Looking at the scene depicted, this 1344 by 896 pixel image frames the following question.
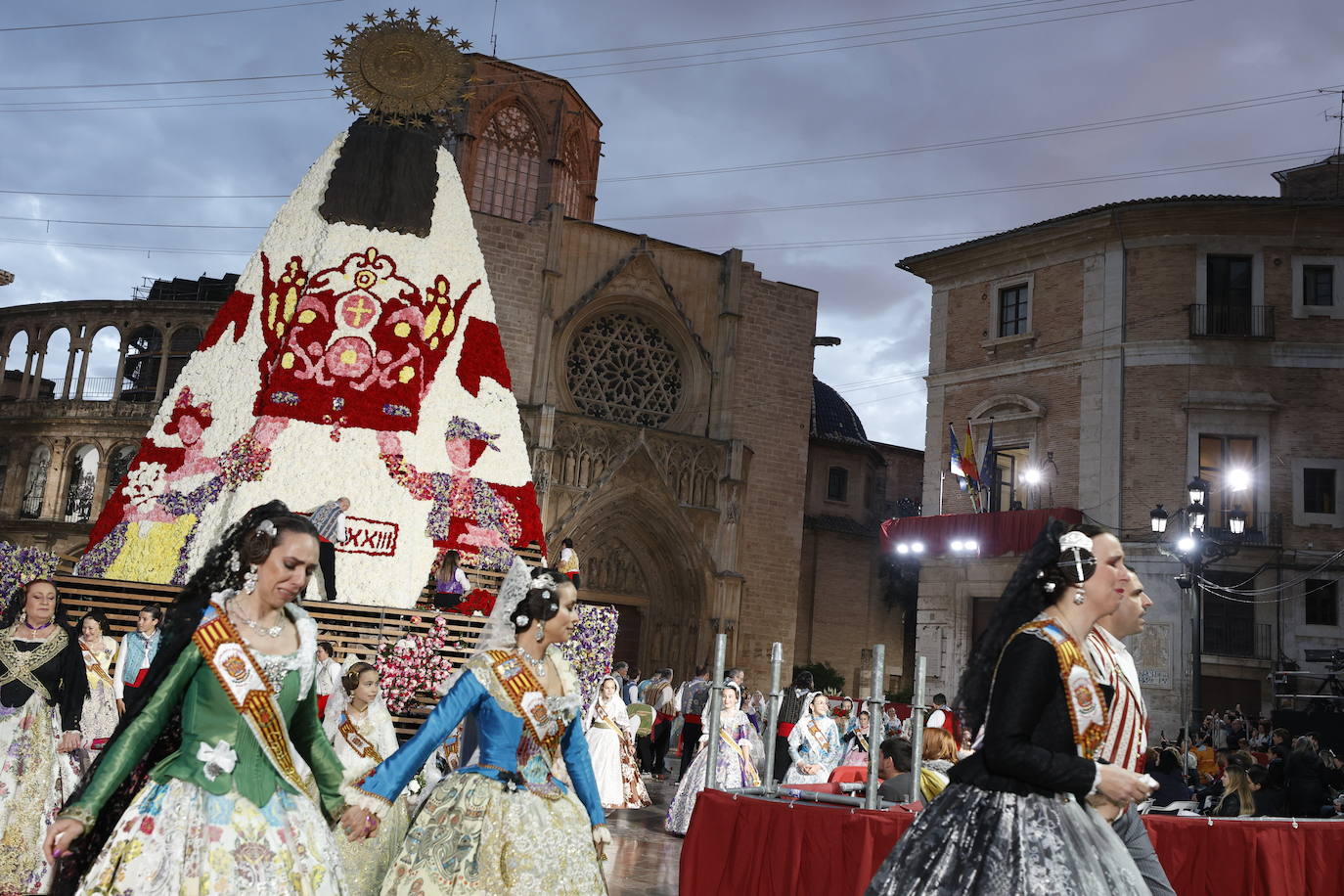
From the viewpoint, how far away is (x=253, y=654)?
12.3 ft

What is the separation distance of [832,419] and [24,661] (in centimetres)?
3118

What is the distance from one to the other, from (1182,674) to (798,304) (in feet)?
39.7

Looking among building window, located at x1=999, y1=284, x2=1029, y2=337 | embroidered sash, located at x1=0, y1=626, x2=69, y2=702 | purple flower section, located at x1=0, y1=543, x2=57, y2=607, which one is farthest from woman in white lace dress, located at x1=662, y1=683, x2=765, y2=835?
building window, located at x1=999, y1=284, x2=1029, y2=337

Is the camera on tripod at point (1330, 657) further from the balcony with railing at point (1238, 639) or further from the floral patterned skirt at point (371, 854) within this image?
the floral patterned skirt at point (371, 854)

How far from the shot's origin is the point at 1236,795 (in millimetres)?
9133

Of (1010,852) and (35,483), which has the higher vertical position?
(35,483)

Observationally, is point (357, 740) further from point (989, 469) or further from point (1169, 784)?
point (989, 469)

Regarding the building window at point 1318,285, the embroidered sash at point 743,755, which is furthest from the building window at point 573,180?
the embroidered sash at point 743,755

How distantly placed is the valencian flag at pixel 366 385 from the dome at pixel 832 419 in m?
21.9

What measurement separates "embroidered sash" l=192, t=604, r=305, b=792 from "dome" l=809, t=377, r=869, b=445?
3181cm

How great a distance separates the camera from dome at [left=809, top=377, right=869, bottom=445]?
35.9 meters

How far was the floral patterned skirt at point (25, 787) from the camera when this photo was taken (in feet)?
23.3

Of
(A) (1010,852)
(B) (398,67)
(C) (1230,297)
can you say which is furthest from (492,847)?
(C) (1230,297)

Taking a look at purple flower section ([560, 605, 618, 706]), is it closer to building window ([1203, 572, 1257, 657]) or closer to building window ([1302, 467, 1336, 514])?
building window ([1203, 572, 1257, 657])
